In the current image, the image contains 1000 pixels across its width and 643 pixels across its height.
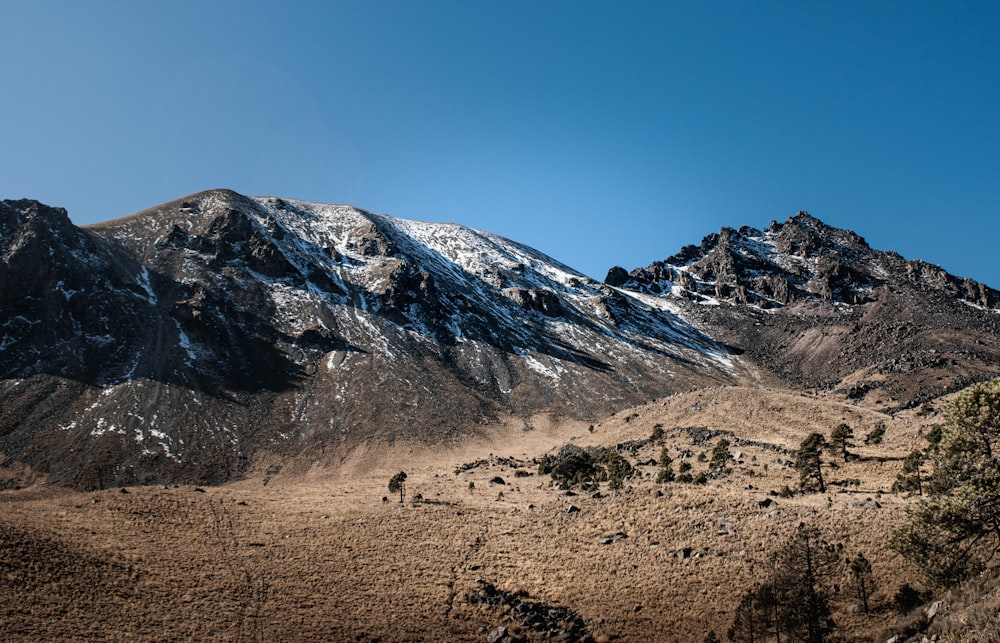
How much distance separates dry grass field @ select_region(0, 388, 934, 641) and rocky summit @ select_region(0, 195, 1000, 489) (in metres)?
33.7

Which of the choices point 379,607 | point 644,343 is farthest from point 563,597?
point 644,343

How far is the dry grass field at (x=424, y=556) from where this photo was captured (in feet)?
102

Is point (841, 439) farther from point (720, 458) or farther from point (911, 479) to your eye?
point (911, 479)

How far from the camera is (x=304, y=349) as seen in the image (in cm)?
11969

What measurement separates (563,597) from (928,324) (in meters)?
194

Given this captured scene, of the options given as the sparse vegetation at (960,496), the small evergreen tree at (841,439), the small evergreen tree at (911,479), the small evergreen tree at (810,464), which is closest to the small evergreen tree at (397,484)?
the small evergreen tree at (810,464)

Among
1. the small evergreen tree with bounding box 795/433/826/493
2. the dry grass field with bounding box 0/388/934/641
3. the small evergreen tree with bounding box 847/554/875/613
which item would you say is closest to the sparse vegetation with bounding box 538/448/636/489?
the dry grass field with bounding box 0/388/934/641

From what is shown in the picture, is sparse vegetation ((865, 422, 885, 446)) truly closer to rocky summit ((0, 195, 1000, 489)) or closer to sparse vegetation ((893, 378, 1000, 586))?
sparse vegetation ((893, 378, 1000, 586))

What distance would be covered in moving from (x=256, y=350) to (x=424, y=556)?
291 feet

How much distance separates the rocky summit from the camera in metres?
83.7

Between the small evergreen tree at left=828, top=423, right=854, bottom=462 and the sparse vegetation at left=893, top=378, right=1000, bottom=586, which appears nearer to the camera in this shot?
the sparse vegetation at left=893, top=378, right=1000, bottom=586

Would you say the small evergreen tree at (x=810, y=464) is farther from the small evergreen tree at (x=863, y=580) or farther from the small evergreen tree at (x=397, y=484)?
the small evergreen tree at (x=397, y=484)

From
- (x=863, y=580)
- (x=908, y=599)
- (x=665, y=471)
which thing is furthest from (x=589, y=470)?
(x=908, y=599)

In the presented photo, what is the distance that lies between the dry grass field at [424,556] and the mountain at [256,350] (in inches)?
1328
